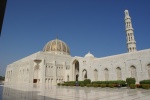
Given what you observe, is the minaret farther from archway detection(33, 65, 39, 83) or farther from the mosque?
archway detection(33, 65, 39, 83)

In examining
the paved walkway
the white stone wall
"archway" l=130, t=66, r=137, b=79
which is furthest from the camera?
"archway" l=130, t=66, r=137, b=79

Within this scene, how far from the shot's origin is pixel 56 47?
53781 mm

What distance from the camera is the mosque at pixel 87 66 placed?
2484 centimetres

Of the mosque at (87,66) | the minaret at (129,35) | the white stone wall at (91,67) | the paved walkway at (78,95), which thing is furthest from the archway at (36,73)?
the paved walkway at (78,95)

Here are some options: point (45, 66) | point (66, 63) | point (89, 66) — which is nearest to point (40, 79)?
point (45, 66)

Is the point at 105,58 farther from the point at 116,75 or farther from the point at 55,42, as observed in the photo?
the point at 55,42

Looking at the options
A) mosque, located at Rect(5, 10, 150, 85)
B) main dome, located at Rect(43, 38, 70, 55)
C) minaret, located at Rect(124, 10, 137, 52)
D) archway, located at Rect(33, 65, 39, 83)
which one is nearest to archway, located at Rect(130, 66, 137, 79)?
mosque, located at Rect(5, 10, 150, 85)

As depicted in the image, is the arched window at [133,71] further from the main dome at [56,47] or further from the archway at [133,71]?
the main dome at [56,47]

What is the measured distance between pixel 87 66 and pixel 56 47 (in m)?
23.0

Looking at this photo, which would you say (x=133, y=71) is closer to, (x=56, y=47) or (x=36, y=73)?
(x=36, y=73)

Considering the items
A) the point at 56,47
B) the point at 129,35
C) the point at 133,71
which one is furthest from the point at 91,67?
the point at 56,47

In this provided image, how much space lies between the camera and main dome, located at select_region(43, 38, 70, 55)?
176 feet

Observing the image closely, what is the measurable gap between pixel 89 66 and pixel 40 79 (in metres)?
15.1

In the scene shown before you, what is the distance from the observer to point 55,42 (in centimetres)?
Result: 5550
